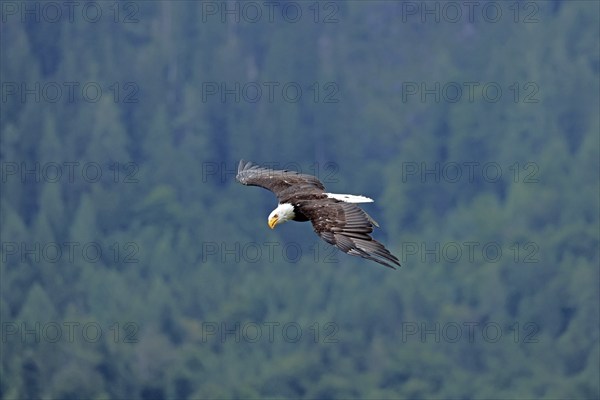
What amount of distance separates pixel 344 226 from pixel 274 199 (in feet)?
259

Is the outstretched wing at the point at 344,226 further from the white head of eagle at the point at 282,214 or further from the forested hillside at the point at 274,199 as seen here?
the forested hillside at the point at 274,199

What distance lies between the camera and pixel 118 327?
89938 mm

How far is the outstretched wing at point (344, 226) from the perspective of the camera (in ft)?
73.2

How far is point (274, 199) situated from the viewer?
101938mm

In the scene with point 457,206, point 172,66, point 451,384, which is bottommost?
point 451,384

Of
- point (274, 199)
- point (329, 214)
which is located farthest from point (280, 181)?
point (274, 199)

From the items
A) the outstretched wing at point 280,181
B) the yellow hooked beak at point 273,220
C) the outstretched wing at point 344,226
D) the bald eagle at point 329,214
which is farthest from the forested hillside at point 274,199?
the outstretched wing at point 344,226

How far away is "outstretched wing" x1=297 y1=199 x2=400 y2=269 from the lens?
22.3m

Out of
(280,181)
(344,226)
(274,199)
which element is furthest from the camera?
(274,199)

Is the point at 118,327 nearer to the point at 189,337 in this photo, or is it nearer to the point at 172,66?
the point at 189,337

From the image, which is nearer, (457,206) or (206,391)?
(206,391)

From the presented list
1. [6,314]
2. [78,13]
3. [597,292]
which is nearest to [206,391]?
[6,314]

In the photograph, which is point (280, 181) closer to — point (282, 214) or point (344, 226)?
point (282, 214)

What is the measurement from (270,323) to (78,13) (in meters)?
38.0
